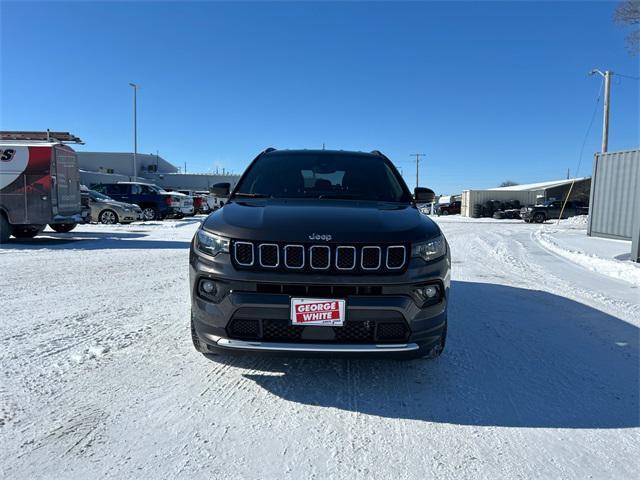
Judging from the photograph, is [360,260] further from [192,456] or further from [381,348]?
[192,456]

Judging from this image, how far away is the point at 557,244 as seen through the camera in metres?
12.3

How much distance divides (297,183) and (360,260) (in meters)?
1.56

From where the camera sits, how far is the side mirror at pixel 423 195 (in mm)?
4316

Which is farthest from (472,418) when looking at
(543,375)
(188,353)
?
(188,353)

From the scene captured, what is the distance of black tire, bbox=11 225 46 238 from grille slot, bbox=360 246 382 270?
11000mm

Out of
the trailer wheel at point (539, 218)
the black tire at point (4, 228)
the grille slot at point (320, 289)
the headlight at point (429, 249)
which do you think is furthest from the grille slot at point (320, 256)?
the trailer wheel at point (539, 218)

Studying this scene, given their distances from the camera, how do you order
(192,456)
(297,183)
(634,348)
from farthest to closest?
1. (297,183)
2. (634,348)
3. (192,456)

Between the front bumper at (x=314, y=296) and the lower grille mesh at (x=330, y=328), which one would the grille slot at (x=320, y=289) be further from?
the lower grille mesh at (x=330, y=328)

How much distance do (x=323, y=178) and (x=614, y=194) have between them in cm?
1333

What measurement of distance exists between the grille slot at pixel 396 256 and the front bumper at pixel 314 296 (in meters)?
0.06

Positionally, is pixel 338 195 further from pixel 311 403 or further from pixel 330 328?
pixel 311 403

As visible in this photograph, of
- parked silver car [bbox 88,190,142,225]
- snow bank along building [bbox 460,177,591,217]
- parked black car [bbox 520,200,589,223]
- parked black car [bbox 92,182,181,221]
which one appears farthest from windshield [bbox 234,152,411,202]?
snow bank along building [bbox 460,177,591,217]

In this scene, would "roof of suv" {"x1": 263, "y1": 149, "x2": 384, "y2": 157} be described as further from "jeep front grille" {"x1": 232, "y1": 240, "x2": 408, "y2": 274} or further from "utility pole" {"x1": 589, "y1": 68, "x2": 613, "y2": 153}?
"utility pole" {"x1": 589, "y1": 68, "x2": 613, "y2": 153}

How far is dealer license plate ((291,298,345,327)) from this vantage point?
2.54m
